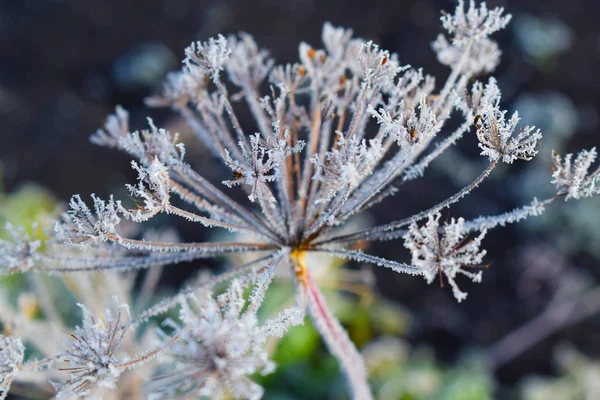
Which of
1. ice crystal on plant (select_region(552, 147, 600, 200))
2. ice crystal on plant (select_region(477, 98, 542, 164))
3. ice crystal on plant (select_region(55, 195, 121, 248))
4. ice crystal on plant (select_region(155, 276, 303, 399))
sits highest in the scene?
ice crystal on plant (select_region(55, 195, 121, 248))

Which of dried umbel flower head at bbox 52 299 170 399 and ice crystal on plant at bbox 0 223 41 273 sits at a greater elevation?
ice crystal on plant at bbox 0 223 41 273

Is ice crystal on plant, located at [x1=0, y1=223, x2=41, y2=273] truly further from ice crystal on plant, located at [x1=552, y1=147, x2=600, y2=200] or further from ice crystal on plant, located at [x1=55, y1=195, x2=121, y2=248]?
ice crystal on plant, located at [x1=552, y1=147, x2=600, y2=200]

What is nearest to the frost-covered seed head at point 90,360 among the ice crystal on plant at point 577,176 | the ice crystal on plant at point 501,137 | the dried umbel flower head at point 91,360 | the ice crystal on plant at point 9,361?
the dried umbel flower head at point 91,360

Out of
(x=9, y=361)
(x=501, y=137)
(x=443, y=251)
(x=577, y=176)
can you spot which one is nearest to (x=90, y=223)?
(x=9, y=361)

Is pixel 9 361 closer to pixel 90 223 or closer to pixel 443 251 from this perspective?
pixel 90 223

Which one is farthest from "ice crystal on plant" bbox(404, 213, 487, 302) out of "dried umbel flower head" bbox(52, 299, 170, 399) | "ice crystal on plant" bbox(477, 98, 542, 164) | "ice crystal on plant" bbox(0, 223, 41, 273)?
"ice crystal on plant" bbox(0, 223, 41, 273)

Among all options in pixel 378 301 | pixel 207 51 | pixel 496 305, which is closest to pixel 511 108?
pixel 496 305

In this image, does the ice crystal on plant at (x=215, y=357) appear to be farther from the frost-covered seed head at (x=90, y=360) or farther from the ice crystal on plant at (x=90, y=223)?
the ice crystal on plant at (x=90, y=223)

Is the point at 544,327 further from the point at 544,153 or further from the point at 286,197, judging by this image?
the point at 286,197

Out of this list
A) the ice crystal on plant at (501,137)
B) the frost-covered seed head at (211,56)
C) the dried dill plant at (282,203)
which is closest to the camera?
the dried dill plant at (282,203)
